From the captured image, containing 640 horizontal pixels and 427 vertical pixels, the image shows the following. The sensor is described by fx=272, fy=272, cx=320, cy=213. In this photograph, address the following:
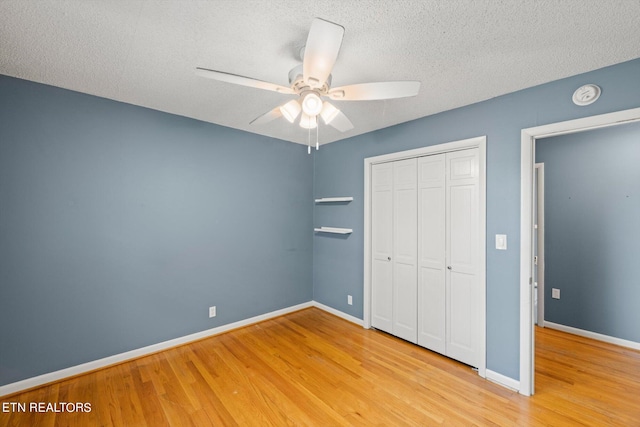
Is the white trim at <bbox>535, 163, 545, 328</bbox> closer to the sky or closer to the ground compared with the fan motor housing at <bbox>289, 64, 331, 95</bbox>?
closer to the ground

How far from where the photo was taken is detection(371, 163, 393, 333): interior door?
3.21 metres

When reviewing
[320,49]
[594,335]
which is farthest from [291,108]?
[594,335]

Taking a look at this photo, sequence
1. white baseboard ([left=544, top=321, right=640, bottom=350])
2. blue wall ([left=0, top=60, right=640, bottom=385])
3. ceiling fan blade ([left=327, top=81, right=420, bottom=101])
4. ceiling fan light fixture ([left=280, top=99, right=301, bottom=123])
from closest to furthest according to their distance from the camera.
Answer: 1. ceiling fan blade ([left=327, top=81, right=420, bottom=101])
2. ceiling fan light fixture ([left=280, top=99, right=301, bottom=123])
3. blue wall ([left=0, top=60, right=640, bottom=385])
4. white baseboard ([left=544, top=321, right=640, bottom=350])

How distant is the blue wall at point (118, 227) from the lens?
2.14 meters

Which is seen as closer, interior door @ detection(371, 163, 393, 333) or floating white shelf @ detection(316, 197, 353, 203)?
interior door @ detection(371, 163, 393, 333)

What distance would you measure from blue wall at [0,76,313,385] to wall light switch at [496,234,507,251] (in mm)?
2582

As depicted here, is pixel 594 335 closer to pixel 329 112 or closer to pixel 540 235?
pixel 540 235

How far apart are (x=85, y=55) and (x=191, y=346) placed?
273 centimetres

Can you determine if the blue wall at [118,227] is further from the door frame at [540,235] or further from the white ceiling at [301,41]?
the door frame at [540,235]

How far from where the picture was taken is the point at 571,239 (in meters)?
3.31

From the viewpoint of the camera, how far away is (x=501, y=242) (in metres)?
2.32

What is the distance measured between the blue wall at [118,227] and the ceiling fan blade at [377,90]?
6.88 ft

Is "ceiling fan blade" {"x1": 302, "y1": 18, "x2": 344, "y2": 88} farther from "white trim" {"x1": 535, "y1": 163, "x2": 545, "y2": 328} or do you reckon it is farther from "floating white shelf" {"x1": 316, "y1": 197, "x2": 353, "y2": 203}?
"white trim" {"x1": 535, "y1": 163, "x2": 545, "y2": 328}

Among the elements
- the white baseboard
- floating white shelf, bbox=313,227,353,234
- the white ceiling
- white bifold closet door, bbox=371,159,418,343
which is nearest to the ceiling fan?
the white ceiling
